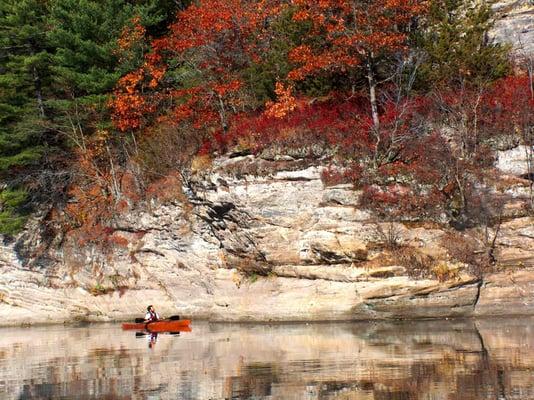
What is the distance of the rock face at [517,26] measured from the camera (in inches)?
1244

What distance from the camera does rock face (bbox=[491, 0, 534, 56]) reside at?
104 ft

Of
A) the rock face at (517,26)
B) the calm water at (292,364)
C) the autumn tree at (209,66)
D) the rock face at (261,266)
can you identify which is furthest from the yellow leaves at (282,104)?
the rock face at (517,26)

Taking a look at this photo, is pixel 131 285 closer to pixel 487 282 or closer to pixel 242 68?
pixel 242 68

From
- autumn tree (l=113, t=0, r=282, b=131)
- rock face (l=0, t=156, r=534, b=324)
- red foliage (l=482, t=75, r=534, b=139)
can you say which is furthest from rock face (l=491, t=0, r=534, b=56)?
autumn tree (l=113, t=0, r=282, b=131)

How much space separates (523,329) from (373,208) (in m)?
7.85

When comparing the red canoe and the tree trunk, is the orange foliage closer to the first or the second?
the tree trunk

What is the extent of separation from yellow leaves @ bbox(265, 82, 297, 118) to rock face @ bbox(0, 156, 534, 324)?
7.00 feet

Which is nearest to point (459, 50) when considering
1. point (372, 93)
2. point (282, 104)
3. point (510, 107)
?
point (510, 107)

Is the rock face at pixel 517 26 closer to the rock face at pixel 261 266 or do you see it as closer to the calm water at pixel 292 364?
the rock face at pixel 261 266

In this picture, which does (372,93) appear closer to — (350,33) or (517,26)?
(350,33)

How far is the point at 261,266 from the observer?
97.2 feet

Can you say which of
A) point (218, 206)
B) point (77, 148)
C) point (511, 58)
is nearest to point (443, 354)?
point (218, 206)

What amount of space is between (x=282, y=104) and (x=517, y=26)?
1152cm

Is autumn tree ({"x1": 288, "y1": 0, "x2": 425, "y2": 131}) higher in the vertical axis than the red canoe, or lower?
higher
